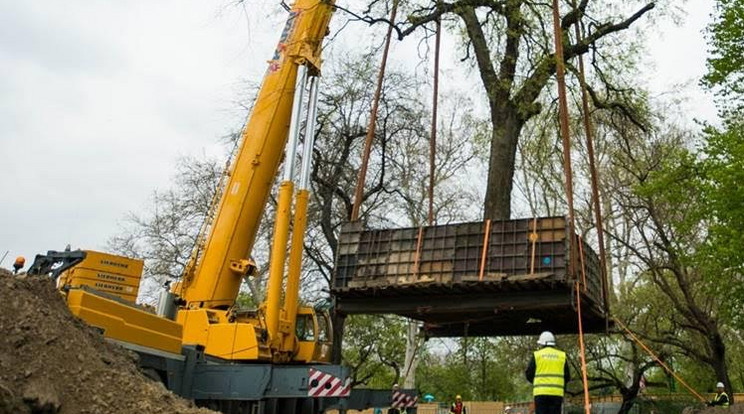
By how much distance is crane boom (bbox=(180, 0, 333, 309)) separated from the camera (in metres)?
11.6

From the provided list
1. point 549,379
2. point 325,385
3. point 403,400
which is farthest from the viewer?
point 403,400

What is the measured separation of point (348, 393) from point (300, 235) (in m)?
2.77

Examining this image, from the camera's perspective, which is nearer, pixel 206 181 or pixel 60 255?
pixel 60 255

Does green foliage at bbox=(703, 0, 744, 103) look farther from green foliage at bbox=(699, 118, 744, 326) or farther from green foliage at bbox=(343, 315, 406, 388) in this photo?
green foliage at bbox=(343, 315, 406, 388)

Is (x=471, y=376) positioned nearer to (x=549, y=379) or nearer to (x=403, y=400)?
(x=403, y=400)

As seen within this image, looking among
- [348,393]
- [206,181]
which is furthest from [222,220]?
[206,181]

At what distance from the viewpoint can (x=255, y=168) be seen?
12172 millimetres

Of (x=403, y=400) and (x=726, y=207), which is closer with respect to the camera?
(x=403, y=400)

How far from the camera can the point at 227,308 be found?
11750 millimetres

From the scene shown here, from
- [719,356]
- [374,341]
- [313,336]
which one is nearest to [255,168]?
[313,336]

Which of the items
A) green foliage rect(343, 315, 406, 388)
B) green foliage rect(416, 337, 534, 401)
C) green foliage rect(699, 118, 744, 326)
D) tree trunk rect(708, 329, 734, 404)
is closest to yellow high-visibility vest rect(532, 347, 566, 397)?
green foliage rect(699, 118, 744, 326)

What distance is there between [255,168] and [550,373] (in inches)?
268

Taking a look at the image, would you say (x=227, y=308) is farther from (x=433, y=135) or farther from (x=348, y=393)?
(x=433, y=135)

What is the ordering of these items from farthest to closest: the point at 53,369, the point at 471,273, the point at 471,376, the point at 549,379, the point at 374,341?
the point at 471,376
the point at 374,341
the point at 471,273
the point at 549,379
the point at 53,369
